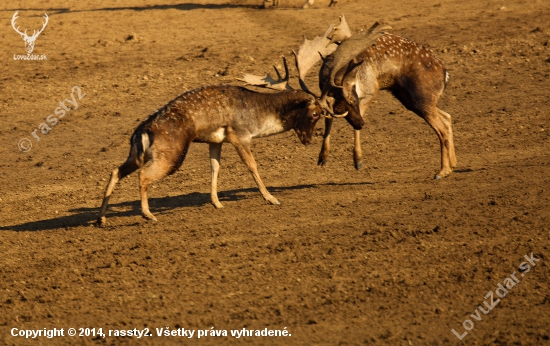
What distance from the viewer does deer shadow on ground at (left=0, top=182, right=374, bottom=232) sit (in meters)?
10.6

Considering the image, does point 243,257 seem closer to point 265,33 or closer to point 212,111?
point 212,111

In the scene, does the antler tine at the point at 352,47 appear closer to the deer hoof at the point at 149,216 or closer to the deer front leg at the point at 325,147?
the deer front leg at the point at 325,147

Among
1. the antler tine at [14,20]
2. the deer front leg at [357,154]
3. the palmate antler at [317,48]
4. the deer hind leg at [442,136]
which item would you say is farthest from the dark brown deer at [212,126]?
the antler tine at [14,20]

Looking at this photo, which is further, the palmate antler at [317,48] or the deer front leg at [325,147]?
the deer front leg at [325,147]

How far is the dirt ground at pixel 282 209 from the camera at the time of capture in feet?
25.3

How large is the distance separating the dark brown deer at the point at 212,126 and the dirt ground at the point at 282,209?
1.96 ft

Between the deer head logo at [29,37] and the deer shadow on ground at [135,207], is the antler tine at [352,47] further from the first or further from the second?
the deer head logo at [29,37]

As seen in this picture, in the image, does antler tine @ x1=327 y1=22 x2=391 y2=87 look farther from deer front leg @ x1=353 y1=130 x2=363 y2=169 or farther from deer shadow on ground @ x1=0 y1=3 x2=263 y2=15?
deer shadow on ground @ x1=0 y1=3 x2=263 y2=15

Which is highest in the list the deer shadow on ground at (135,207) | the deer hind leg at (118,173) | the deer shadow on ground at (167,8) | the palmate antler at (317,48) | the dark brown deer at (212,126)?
the palmate antler at (317,48)

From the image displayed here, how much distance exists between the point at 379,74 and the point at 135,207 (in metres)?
3.45

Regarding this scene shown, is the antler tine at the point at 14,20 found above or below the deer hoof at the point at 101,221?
below

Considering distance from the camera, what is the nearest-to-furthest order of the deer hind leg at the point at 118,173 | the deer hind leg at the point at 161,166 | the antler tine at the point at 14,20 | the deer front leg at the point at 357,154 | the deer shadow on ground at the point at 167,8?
the deer hind leg at the point at 161,166, the deer hind leg at the point at 118,173, the deer front leg at the point at 357,154, the antler tine at the point at 14,20, the deer shadow on ground at the point at 167,8

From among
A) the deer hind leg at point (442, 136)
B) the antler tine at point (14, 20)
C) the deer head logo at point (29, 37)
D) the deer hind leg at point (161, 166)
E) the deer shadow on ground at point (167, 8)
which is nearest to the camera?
the deer hind leg at point (161, 166)

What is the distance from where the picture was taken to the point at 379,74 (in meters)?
11.4
